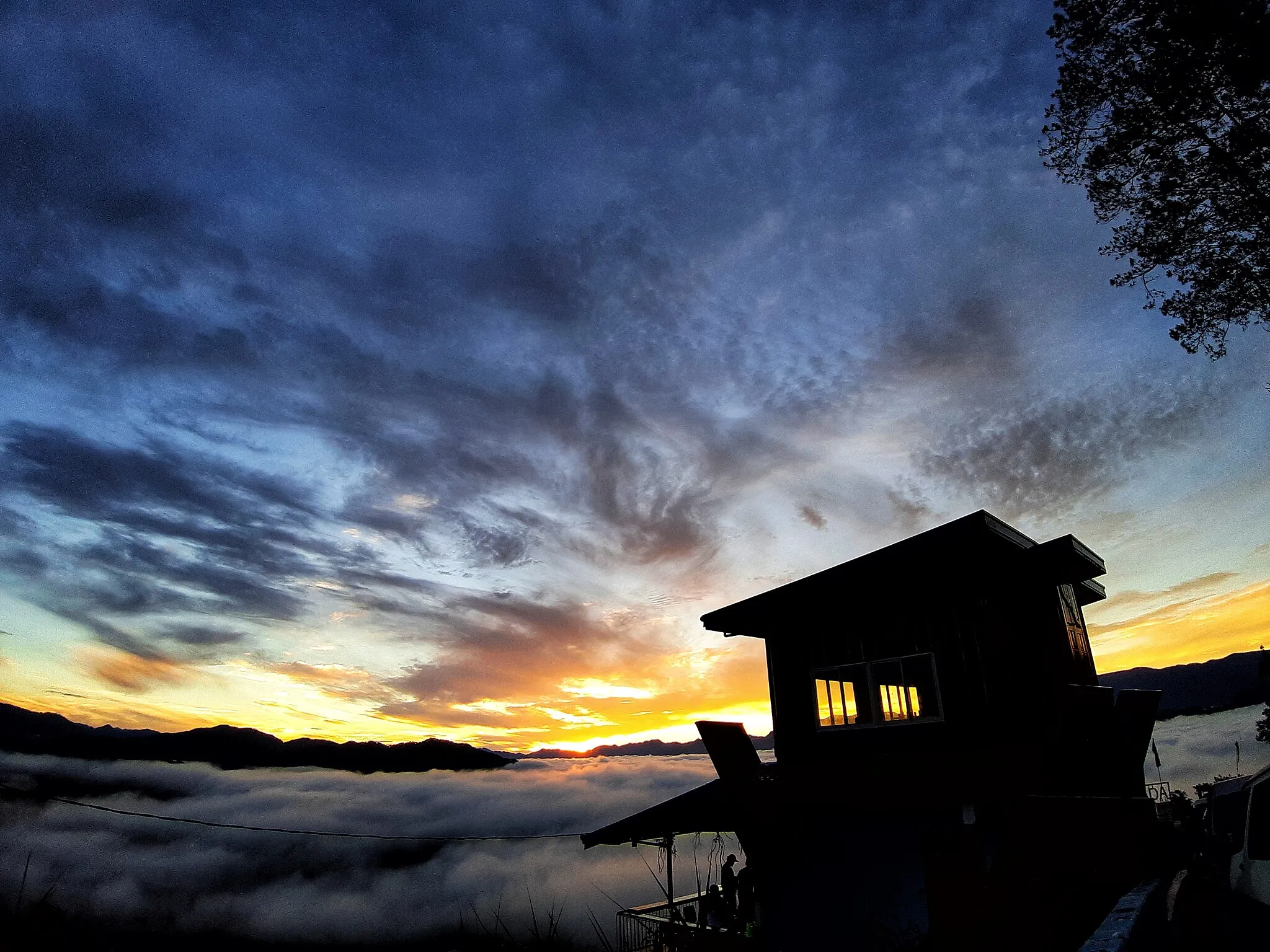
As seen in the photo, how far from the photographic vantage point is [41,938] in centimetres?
11519

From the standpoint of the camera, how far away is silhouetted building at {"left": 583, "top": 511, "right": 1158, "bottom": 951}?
9.94 m

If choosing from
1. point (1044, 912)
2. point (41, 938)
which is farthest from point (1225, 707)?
point (41, 938)

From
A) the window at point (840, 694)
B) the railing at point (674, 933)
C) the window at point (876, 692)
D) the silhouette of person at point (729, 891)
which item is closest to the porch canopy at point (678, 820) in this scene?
the silhouette of person at point (729, 891)

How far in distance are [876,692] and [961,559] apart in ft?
12.2

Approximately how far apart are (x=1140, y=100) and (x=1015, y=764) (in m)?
12.1

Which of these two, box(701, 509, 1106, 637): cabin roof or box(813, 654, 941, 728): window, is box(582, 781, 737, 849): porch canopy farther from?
box(701, 509, 1106, 637): cabin roof

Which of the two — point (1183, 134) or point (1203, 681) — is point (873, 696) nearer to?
point (1183, 134)

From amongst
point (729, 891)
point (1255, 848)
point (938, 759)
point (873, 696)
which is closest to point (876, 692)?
point (873, 696)

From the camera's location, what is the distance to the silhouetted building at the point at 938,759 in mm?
9938

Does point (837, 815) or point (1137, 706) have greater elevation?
point (1137, 706)

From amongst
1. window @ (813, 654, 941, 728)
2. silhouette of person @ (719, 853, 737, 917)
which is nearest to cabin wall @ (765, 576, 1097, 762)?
window @ (813, 654, 941, 728)

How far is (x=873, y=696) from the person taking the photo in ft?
48.3

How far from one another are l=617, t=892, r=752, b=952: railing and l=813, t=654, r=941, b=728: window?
5.39 meters

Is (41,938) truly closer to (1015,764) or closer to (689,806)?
(689,806)
